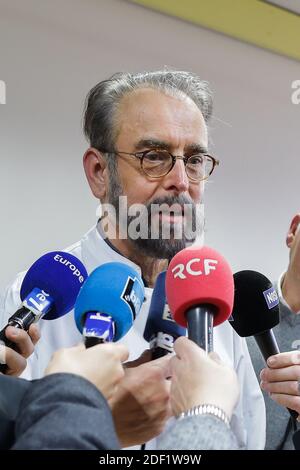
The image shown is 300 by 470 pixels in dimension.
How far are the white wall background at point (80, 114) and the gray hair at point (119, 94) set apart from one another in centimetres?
55

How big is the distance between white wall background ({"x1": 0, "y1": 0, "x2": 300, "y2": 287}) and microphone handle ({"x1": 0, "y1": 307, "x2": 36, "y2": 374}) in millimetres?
878

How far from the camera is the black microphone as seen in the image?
773mm

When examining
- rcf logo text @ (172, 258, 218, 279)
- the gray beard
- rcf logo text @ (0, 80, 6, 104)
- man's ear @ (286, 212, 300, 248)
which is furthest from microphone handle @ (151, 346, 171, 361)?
rcf logo text @ (0, 80, 6, 104)

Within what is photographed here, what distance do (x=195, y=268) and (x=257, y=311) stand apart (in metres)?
0.23

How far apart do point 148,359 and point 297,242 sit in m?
0.58

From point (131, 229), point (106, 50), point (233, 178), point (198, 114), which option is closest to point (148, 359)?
point (131, 229)

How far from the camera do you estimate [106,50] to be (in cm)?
179

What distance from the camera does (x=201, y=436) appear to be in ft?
1.33

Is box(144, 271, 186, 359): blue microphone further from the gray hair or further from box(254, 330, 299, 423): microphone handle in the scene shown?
the gray hair

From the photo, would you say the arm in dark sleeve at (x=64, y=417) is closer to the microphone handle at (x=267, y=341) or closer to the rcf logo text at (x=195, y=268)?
the rcf logo text at (x=195, y=268)

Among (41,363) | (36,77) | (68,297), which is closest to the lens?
(68,297)

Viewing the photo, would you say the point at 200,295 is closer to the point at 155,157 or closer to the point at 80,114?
the point at 155,157

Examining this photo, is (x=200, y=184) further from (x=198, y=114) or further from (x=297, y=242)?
(x=297, y=242)

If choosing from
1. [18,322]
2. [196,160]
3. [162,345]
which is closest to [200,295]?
[162,345]
